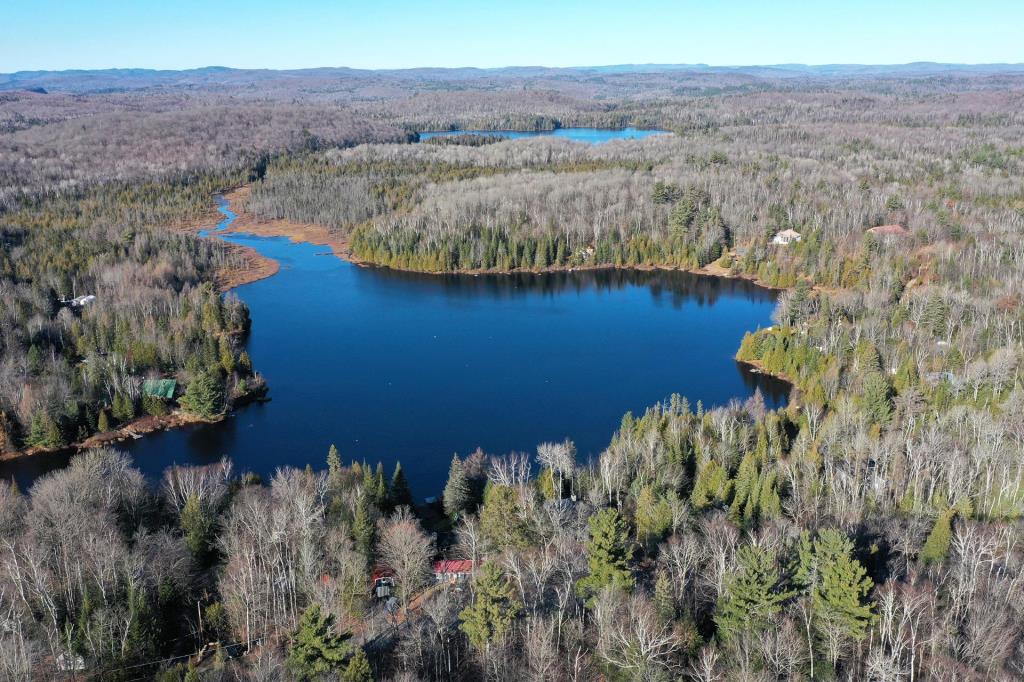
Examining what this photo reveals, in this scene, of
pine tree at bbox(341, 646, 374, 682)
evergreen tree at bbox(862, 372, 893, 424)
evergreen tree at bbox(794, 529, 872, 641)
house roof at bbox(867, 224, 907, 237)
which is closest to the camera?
pine tree at bbox(341, 646, 374, 682)

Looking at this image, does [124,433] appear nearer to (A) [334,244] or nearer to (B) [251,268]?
(B) [251,268]

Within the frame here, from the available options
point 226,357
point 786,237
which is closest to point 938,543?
point 226,357

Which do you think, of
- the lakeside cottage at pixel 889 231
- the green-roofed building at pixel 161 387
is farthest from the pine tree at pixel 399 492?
the lakeside cottage at pixel 889 231

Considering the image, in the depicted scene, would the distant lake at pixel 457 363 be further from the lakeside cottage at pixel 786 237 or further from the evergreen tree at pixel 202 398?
the lakeside cottage at pixel 786 237

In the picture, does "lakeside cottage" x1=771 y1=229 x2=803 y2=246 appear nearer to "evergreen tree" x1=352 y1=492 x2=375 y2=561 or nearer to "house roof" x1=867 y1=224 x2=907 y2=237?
"house roof" x1=867 y1=224 x2=907 y2=237

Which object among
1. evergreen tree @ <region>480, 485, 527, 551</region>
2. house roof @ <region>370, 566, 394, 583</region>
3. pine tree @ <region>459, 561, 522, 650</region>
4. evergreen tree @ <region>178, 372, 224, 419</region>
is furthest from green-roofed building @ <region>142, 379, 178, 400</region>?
pine tree @ <region>459, 561, 522, 650</region>

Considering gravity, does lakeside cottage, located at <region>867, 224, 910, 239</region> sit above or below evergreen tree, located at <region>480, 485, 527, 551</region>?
above

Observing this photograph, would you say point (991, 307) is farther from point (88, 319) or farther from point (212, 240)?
point (212, 240)
